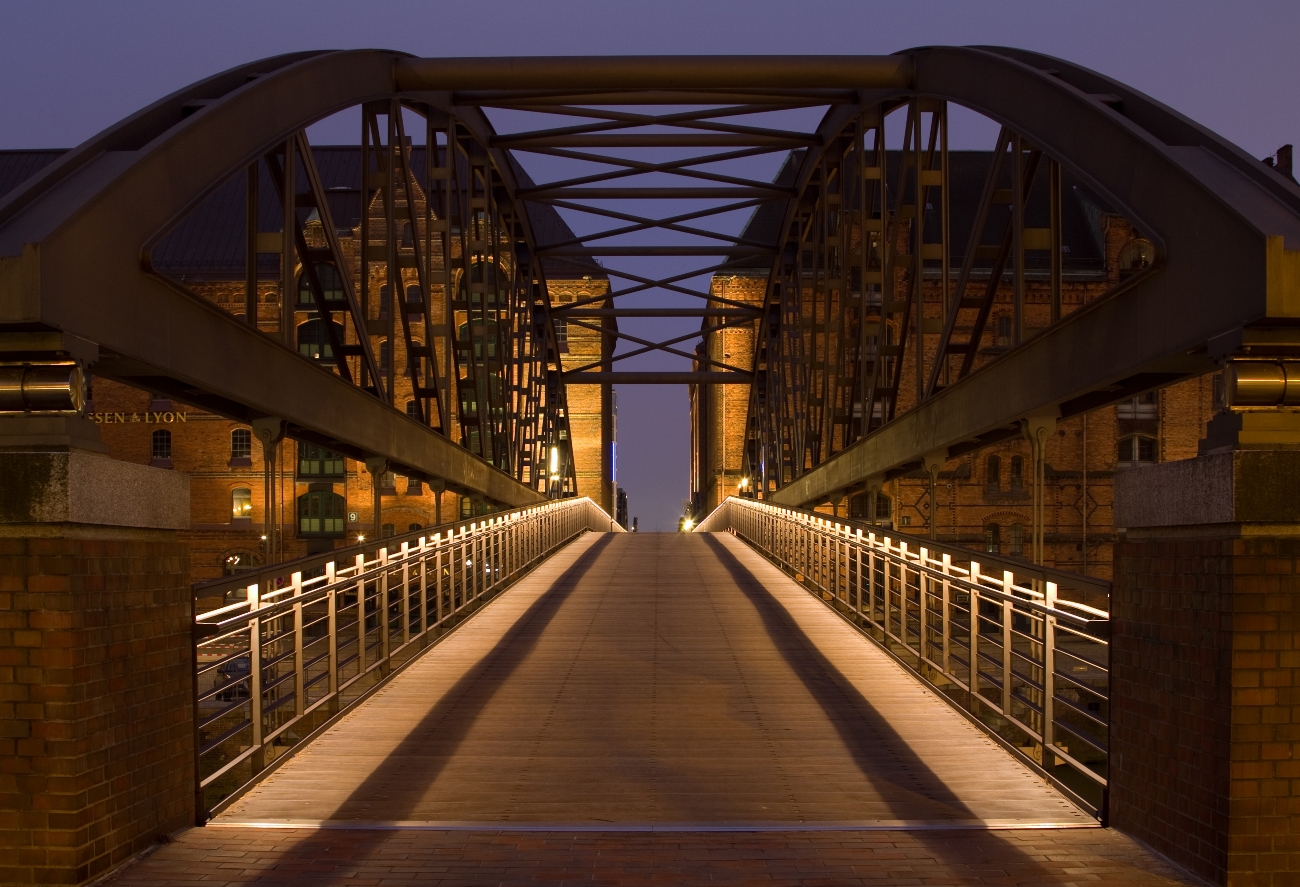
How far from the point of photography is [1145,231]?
897 centimetres

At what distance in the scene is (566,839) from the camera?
6.35 meters

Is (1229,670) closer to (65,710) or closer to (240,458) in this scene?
(65,710)

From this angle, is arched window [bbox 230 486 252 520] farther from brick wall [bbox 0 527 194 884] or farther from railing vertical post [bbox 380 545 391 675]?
brick wall [bbox 0 527 194 884]

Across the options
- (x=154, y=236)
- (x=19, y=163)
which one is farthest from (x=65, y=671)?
(x=19, y=163)

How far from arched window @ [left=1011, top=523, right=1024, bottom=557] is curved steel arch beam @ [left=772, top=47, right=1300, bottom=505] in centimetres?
3818

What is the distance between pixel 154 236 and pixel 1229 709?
6841 millimetres

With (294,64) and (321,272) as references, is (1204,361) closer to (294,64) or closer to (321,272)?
(294,64)

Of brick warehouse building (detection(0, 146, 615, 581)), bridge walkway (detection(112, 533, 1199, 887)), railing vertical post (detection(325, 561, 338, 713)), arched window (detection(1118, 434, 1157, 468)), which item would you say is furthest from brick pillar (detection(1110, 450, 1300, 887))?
arched window (detection(1118, 434, 1157, 468))

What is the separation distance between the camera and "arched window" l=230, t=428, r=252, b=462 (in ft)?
176

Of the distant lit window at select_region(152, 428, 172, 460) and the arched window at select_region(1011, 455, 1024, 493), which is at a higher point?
the distant lit window at select_region(152, 428, 172, 460)

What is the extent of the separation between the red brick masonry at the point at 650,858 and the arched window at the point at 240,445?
4928cm

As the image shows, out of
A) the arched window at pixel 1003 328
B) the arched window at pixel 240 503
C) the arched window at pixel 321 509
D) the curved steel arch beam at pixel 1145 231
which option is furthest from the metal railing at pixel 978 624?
the arched window at pixel 240 503

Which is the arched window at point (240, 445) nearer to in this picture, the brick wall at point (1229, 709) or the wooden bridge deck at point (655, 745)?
the wooden bridge deck at point (655, 745)

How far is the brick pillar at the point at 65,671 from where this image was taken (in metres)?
5.59
